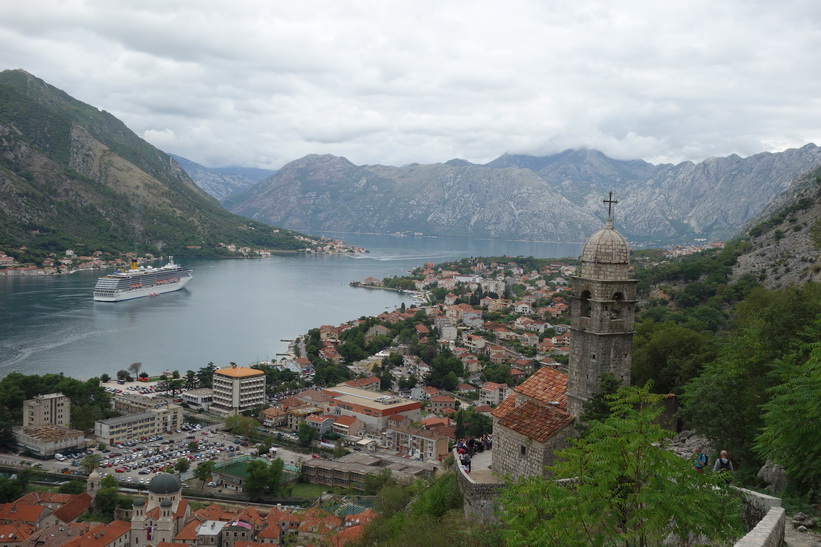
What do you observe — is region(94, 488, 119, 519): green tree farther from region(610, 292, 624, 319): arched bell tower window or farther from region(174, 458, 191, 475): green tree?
region(610, 292, 624, 319): arched bell tower window

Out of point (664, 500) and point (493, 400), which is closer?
point (664, 500)

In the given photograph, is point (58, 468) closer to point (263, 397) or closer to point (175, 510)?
point (175, 510)

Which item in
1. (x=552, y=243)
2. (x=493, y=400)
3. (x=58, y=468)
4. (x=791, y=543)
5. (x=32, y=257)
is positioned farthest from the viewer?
(x=552, y=243)

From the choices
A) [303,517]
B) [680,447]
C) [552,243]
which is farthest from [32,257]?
[552,243]

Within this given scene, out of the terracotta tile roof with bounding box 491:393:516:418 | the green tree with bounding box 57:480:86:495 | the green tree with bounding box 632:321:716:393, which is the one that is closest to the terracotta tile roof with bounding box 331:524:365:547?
the terracotta tile roof with bounding box 491:393:516:418

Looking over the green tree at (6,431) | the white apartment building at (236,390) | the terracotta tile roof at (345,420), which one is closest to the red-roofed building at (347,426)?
the terracotta tile roof at (345,420)

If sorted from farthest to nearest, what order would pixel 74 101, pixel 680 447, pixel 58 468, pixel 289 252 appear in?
1. pixel 74 101
2. pixel 289 252
3. pixel 58 468
4. pixel 680 447
